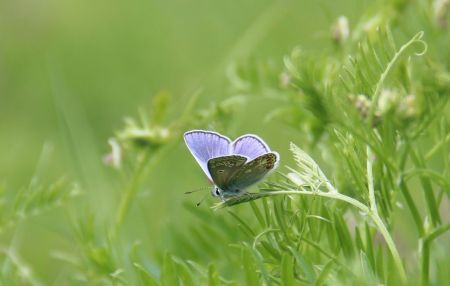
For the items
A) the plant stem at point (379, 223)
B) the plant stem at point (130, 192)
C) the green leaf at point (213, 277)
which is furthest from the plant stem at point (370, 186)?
the plant stem at point (130, 192)

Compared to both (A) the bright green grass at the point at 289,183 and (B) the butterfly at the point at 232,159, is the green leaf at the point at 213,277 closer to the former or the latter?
(A) the bright green grass at the point at 289,183

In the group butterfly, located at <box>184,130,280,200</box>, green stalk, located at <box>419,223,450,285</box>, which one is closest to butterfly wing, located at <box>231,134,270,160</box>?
butterfly, located at <box>184,130,280,200</box>

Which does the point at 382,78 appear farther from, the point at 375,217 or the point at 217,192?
the point at 217,192

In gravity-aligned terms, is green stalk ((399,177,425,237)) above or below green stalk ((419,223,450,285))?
above

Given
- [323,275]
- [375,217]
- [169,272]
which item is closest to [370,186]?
[375,217]

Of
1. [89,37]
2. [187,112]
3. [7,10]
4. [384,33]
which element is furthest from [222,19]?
[384,33]

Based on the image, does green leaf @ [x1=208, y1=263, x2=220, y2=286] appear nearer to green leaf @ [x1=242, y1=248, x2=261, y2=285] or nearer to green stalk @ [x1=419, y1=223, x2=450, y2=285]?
green leaf @ [x1=242, y1=248, x2=261, y2=285]
